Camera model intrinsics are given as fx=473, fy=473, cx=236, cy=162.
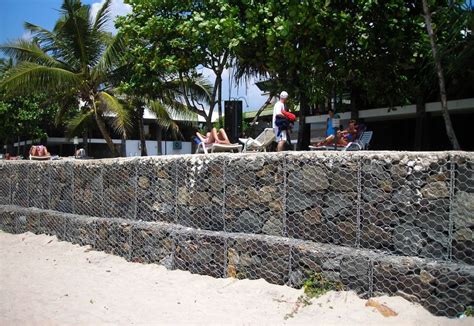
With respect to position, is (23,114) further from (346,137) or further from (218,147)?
(346,137)

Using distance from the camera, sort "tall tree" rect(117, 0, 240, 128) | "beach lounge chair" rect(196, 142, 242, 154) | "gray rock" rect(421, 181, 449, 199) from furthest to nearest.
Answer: "tall tree" rect(117, 0, 240, 128) < "beach lounge chair" rect(196, 142, 242, 154) < "gray rock" rect(421, 181, 449, 199)

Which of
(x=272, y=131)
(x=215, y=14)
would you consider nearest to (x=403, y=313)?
(x=272, y=131)

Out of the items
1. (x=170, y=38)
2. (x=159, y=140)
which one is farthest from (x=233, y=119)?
(x=159, y=140)

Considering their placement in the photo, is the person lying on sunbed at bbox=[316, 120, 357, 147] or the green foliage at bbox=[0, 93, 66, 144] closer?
the person lying on sunbed at bbox=[316, 120, 357, 147]

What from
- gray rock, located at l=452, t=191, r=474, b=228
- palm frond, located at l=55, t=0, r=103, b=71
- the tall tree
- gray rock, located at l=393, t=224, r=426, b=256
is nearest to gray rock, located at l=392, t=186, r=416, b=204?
gray rock, located at l=393, t=224, r=426, b=256

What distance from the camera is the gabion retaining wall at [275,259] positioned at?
3.96 meters

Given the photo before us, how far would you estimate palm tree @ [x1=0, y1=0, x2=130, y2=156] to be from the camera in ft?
46.1

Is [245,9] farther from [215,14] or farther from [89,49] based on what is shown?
[89,49]

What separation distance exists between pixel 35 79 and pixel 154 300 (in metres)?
10.4

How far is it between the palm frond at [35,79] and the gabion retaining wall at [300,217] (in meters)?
7.05

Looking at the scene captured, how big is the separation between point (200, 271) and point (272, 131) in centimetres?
413

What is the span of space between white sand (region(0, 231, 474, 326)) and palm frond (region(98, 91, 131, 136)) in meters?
8.06

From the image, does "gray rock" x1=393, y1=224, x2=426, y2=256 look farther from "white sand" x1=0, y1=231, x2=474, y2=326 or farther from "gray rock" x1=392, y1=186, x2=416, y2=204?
"white sand" x1=0, y1=231, x2=474, y2=326

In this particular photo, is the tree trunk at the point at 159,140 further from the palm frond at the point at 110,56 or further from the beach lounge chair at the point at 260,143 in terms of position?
the beach lounge chair at the point at 260,143
